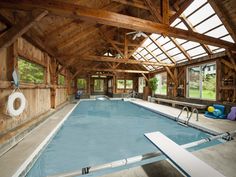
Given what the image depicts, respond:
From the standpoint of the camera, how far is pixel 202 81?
7086mm

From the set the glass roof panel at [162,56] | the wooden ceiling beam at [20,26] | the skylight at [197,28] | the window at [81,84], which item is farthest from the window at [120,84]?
the wooden ceiling beam at [20,26]

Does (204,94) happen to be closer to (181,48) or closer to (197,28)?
(181,48)

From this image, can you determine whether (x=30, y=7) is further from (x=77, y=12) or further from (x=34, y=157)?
(x=34, y=157)

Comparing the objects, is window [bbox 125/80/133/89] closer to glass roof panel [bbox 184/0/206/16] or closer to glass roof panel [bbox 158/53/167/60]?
glass roof panel [bbox 158/53/167/60]

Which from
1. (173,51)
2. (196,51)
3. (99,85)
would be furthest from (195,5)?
(99,85)

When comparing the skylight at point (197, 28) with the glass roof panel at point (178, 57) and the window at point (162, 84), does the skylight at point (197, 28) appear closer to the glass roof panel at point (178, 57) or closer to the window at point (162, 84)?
the glass roof panel at point (178, 57)

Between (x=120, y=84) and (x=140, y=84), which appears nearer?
(x=120, y=84)

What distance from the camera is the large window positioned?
6492 millimetres

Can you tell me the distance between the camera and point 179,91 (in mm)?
8656

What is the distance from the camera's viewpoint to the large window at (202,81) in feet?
21.3

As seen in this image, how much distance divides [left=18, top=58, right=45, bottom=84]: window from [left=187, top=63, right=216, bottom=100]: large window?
814 cm

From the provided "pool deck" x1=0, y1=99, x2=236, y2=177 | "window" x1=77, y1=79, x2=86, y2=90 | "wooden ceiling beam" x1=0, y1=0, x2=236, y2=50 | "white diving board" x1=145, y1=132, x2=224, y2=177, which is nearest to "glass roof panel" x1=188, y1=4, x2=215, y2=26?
"wooden ceiling beam" x1=0, y1=0, x2=236, y2=50

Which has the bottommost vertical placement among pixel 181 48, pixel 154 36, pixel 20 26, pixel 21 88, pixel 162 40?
pixel 21 88

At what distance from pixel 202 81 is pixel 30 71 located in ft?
27.3
